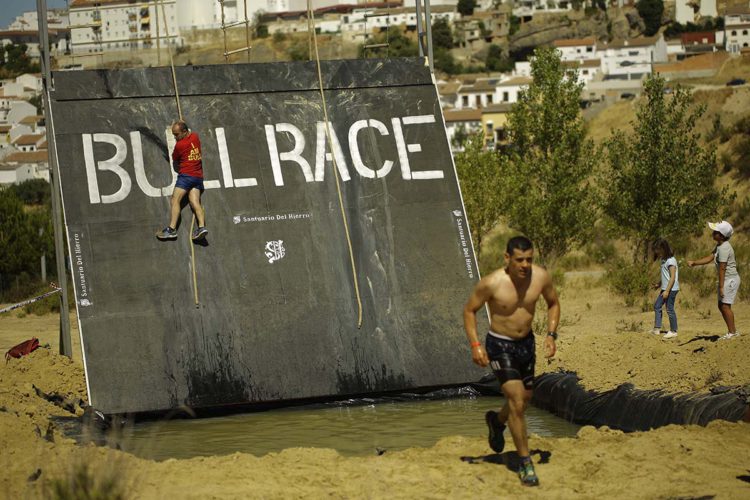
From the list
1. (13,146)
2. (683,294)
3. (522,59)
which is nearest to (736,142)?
(683,294)

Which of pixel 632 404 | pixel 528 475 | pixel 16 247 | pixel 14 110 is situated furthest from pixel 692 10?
pixel 528 475

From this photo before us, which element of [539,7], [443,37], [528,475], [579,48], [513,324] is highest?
[539,7]

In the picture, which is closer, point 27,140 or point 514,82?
point 27,140

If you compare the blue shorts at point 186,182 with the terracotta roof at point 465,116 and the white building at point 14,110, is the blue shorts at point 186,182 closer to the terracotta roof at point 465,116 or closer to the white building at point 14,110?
the terracotta roof at point 465,116

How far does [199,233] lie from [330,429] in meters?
2.95

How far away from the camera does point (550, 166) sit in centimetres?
2808

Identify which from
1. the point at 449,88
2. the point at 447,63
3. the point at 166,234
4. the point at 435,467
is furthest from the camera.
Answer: the point at 447,63

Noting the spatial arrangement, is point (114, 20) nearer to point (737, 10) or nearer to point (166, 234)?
point (166, 234)

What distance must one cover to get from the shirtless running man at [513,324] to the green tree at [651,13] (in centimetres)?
15748

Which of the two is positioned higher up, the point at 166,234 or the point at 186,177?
the point at 186,177

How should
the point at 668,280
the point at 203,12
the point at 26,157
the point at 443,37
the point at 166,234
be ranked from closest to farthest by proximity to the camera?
1. the point at 166,234
2. the point at 668,280
3. the point at 203,12
4. the point at 26,157
5. the point at 443,37

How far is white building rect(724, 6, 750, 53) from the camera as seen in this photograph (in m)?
136

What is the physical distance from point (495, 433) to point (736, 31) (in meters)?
138

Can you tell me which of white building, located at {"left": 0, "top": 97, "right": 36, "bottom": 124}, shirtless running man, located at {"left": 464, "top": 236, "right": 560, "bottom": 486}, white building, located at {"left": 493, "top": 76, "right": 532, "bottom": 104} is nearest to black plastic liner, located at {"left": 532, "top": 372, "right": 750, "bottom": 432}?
shirtless running man, located at {"left": 464, "top": 236, "right": 560, "bottom": 486}
